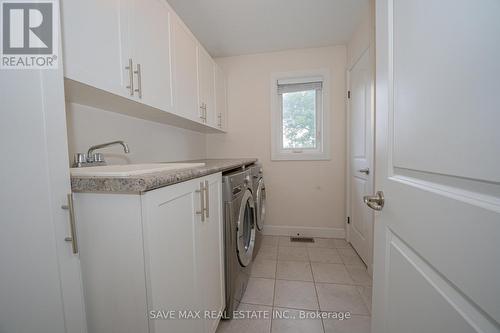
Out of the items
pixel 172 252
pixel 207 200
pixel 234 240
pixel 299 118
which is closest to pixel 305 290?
pixel 234 240

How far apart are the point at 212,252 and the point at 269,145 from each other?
1.80 meters

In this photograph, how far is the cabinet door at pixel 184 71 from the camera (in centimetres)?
142

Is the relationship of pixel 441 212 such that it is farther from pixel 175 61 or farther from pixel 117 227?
pixel 175 61

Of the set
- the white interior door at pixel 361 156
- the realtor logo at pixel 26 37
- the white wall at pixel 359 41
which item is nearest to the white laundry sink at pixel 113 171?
the realtor logo at pixel 26 37

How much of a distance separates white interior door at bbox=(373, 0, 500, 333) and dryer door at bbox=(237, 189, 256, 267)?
34.2 inches

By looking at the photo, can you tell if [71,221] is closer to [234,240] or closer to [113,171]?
[113,171]

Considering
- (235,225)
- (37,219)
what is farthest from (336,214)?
(37,219)

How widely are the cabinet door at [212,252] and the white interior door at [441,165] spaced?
772 mm

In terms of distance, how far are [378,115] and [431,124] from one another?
0.32 meters

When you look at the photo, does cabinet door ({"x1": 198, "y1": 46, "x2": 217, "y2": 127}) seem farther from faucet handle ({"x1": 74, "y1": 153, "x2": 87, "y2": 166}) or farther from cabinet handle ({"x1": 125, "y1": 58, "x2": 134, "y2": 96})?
faucet handle ({"x1": 74, "y1": 153, "x2": 87, "y2": 166})

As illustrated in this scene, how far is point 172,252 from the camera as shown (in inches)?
29.7

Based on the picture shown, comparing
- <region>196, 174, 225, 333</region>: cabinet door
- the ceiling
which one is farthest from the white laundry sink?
the ceiling

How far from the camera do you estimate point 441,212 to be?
420 millimetres

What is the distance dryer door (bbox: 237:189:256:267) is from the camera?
1.37 meters
